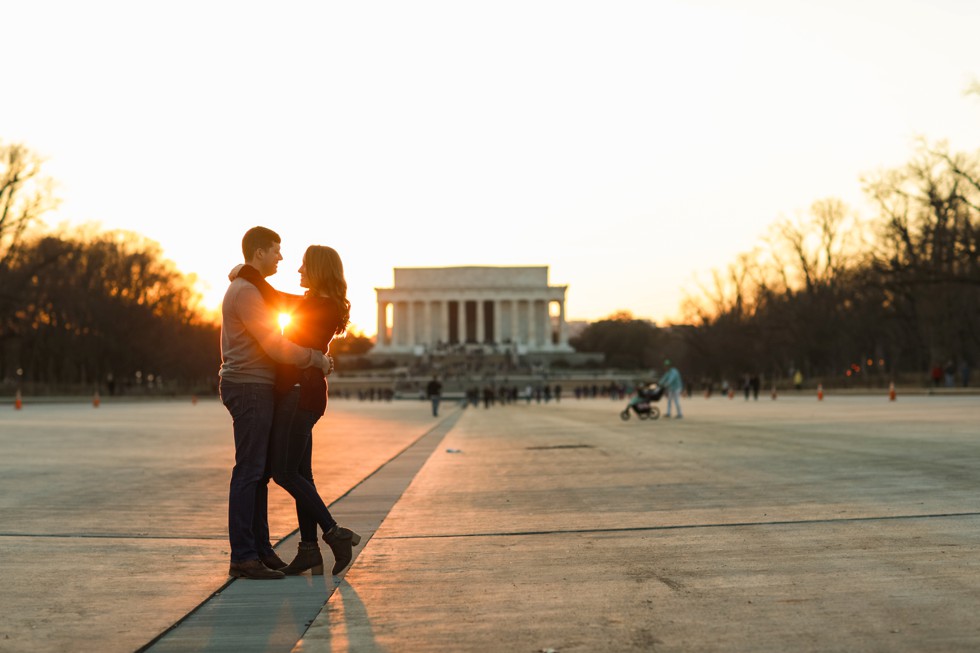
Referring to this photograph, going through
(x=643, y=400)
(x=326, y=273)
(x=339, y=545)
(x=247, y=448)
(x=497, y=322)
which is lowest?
(x=339, y=545)

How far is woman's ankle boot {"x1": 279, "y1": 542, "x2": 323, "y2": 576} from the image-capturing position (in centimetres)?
687

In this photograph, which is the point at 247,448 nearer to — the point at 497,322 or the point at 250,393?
the point at 250,393

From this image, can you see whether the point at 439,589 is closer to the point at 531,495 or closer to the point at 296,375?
the point at 296,375

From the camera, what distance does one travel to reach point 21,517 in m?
9.47

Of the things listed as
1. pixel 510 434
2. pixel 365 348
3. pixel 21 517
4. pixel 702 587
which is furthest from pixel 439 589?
pixel 365 348

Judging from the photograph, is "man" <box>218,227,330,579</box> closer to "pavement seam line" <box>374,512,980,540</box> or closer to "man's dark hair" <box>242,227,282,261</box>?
"man's dark hair" <box>242,227,282,261</box>

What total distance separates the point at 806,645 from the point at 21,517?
22.1ft

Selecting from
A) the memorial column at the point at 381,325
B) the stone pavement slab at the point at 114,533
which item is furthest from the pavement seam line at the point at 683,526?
the memorial column at the point at 381,325

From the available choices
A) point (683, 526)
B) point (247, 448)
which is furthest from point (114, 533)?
point (683, 526)

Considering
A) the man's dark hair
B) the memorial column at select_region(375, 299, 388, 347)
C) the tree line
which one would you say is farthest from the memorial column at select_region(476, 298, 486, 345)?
the man's dark hair

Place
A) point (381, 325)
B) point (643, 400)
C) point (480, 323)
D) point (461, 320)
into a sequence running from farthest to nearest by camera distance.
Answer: point (381, 325) < point (480, 323) < point (461, 320) < point (643, 400)

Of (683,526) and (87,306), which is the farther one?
(87,306)

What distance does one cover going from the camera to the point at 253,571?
265 inches

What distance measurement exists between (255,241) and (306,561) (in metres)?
1.83
